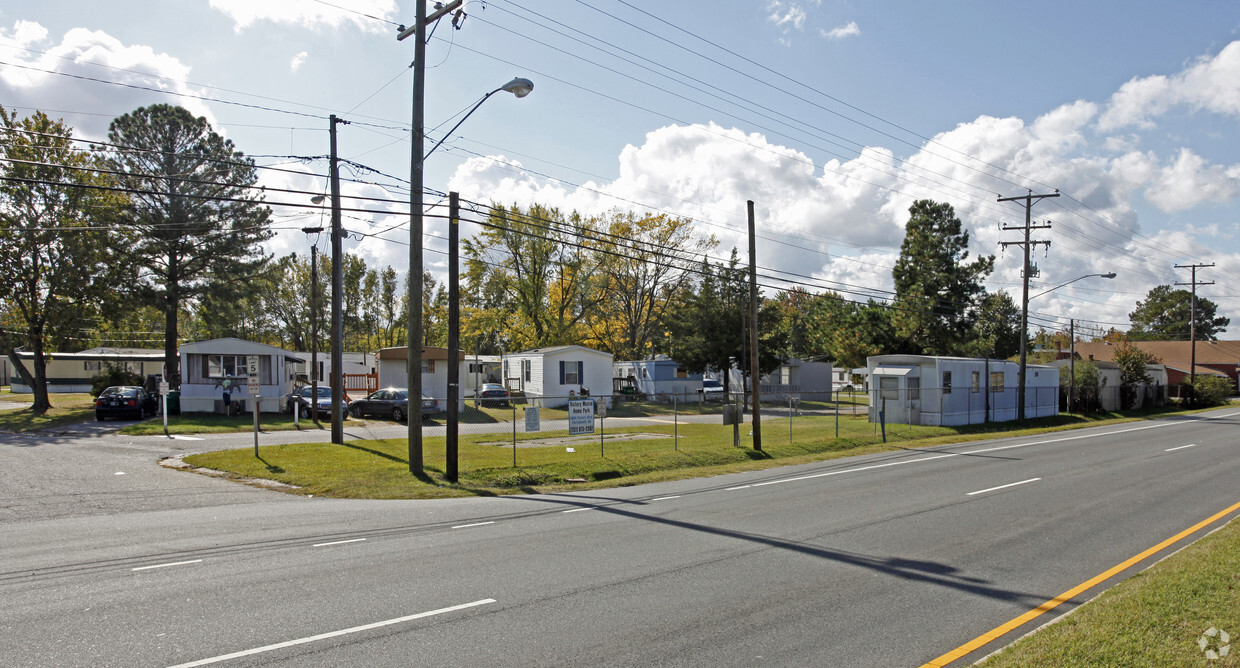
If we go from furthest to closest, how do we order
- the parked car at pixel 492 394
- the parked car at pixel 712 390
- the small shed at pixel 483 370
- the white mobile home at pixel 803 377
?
1. the white mobile home at pixel 803 377
2. the parked car at pixel 712 390
3. the small shed at pixel 483 370
4. the parked car at pixel 492 394

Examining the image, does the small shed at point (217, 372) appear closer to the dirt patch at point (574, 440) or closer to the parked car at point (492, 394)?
the parked car at point (492, 394)

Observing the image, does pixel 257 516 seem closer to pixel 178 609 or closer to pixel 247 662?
pixel 178 609

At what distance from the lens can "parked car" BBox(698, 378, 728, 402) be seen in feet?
185

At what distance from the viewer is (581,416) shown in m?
19.8

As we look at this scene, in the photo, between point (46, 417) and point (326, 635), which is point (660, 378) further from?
point (326, 635)

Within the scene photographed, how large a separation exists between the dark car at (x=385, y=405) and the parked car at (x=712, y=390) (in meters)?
27.6

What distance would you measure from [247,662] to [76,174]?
38.7 m

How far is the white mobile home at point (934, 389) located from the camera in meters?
33.0

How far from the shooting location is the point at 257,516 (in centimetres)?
1166

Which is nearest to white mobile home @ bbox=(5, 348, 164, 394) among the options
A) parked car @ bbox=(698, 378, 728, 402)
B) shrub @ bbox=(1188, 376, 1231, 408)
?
parked car @ bbox=(698, 378, 728, 402)

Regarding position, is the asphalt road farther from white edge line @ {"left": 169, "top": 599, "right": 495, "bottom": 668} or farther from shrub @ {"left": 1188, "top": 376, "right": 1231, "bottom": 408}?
shrub @ {"left": 1188, "top": 376, "right": 1231, "bottom": 408}

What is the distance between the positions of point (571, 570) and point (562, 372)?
36457 millimetres

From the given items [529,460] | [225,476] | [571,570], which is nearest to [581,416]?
[529,460]

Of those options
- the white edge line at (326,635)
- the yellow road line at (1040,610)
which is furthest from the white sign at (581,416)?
the yellow road line at (1040,610)
